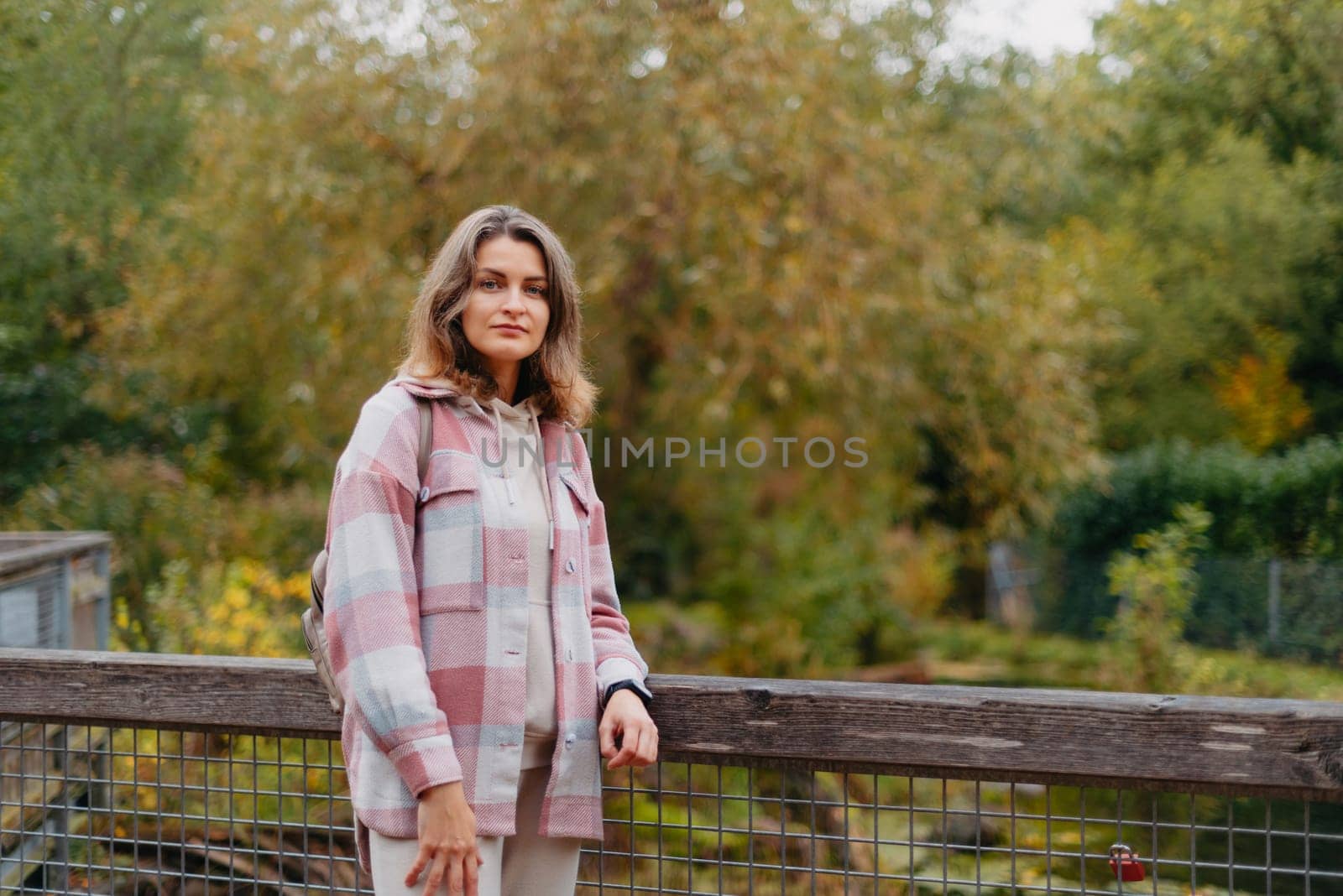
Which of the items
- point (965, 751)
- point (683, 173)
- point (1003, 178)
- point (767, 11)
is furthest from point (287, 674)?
point (1003, 178)

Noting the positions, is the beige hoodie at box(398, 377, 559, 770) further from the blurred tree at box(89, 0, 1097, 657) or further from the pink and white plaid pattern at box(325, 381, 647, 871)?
the blurred tree at box(89, 0, 1097, 657)

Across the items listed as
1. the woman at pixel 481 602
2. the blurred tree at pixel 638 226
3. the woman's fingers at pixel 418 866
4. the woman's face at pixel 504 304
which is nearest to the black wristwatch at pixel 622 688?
the woman at pixel 481 602

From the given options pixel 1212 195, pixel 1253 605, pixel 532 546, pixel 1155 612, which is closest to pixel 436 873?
pixel 532 546

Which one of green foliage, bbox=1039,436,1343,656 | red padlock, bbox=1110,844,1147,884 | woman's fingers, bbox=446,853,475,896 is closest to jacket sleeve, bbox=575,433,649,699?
woman's fingers, bbox=446,853,475,896

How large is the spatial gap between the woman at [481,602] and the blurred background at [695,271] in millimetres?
4465

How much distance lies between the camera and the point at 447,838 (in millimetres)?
1358

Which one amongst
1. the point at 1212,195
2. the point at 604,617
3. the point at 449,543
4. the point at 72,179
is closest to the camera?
the point at 449,543

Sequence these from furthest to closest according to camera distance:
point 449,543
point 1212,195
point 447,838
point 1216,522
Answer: point 1212,195, point 1216,522, point 449,543, point 447,838

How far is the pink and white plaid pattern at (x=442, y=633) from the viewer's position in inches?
53.6

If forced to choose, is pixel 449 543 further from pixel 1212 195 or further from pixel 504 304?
pixel 1212 195

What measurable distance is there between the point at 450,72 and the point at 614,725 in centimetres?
618

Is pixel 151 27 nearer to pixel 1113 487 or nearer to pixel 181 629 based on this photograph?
pixel 181 629

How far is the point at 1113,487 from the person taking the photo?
12820 mm

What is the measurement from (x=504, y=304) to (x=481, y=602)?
0.43m
